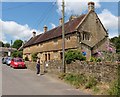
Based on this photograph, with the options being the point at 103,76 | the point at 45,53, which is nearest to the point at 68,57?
the point at 103,76

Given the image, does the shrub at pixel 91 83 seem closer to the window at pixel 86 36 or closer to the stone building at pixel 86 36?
the stone building at pixel 86 36

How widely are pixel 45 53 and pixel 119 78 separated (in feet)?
122

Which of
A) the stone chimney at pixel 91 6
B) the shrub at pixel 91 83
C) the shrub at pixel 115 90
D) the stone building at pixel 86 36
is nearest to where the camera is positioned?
the shrub at pixel 115 90

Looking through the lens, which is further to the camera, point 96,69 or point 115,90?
point 96,69

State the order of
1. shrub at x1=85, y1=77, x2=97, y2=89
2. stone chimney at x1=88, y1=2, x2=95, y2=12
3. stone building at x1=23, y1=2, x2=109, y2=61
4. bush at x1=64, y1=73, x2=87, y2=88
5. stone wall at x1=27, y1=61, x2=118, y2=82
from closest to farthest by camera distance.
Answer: stone wall at x1=27, y1=61, x2=118, y2=82
shrub at x1=85, y1=77, x2=97, y2=89
bush at x1=64, y1=73, x2=87, y2=88
stone building at x1=23, y1=2, x2=109, y2=61
stone chimney at x1=88, y1=2, x2=95, y2=12

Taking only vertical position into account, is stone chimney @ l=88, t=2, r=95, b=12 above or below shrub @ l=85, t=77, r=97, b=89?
above

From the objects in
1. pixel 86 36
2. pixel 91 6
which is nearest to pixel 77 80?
pixel 86 36

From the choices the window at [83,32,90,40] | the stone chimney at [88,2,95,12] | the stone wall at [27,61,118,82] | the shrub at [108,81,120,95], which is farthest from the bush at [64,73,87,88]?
the stone chimney at [88,2,95,12]

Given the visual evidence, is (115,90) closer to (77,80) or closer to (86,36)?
(77,80)

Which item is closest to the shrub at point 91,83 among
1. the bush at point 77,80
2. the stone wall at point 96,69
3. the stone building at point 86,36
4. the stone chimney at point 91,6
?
the stone wall at point 96,69

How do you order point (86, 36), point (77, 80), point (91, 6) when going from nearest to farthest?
point (77, 80) → point (86, 36) → point (91, 6)

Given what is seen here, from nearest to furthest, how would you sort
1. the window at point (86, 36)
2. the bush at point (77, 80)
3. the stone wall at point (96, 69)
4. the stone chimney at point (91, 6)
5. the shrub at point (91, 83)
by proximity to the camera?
the stone wall at point (96, 69) < the shrub at point (91, 83) < the bush at point (77, 80) < the window at point (86, 36) < the stone chimney at point (91, 6)

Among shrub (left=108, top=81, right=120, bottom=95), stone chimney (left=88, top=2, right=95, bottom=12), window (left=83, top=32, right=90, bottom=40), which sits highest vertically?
stone chimney (left=88, top=2, right=95, bottom=12)

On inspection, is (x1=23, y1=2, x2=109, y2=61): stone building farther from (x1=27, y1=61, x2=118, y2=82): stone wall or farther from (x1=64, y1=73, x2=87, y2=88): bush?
(x1=64, y1=73, x2=87, y2=88): bush
